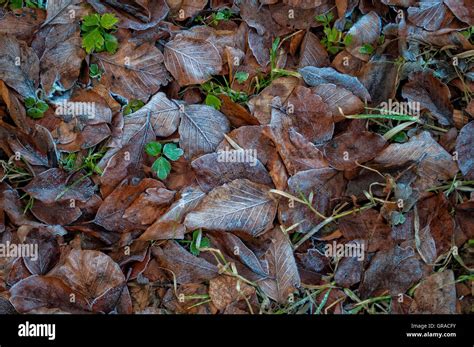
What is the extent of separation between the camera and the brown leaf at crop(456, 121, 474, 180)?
199 centimetres

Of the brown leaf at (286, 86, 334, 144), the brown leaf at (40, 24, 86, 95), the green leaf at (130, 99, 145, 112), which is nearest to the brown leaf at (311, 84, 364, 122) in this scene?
the brown leaf at (286, 86, 334, 144)

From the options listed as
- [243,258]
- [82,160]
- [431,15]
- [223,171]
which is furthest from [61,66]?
[431,15]

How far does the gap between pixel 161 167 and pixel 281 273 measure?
1.62 ft

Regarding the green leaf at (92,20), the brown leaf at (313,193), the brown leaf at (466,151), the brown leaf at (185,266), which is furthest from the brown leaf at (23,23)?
the brown leaf at (466,151)

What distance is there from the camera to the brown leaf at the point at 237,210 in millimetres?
1937

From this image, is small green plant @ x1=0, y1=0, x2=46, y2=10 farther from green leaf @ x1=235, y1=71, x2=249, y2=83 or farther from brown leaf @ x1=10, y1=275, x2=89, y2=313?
brown leaf @ x1=10, y1=275, x2=89, y2=313

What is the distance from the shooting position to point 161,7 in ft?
6.98

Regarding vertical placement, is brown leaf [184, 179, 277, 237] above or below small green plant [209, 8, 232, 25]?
below

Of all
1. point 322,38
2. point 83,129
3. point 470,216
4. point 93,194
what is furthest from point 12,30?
point 470,216

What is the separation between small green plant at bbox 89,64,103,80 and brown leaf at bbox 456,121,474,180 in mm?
1158

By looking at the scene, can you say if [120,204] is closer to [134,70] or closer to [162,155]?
[162,155]

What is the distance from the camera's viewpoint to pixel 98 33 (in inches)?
83.0

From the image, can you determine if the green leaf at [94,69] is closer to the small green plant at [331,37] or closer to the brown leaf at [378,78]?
the small green plant at [331,37]
